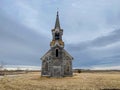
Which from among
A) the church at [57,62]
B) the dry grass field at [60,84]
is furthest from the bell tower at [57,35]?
the dry grass field at [60,84]

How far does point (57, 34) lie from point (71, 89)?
30.6 m

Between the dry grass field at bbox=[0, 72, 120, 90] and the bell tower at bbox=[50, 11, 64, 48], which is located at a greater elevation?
the bell tower at bbox=[50, 11, 64, 48]

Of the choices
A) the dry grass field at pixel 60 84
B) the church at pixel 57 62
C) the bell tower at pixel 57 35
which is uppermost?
the bell tower at pixel 57 35

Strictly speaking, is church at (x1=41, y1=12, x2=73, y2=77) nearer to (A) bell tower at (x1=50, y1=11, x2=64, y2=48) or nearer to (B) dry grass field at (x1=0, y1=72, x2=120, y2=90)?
(A) bell tower at (x1=50, y1=11, x2=64, y2=48)

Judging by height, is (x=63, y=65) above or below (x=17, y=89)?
above

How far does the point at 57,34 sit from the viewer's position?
58.8m

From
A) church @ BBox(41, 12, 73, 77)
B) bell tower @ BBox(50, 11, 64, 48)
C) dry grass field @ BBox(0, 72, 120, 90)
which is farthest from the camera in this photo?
bell tower @ BBox(50, 11, 64, 48)

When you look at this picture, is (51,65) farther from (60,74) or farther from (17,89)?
(17,89)

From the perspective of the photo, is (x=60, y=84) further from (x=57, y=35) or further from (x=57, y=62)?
(x=57, y=35)

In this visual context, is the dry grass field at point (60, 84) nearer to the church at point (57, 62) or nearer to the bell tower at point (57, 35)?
the church at point (57, 62)

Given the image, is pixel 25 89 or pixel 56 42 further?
pixel 56 42

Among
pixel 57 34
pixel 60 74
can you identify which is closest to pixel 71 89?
pixel 60 74

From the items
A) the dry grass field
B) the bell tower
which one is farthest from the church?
the dry grass field

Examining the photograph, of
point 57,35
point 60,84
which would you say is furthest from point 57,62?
point 60,84
